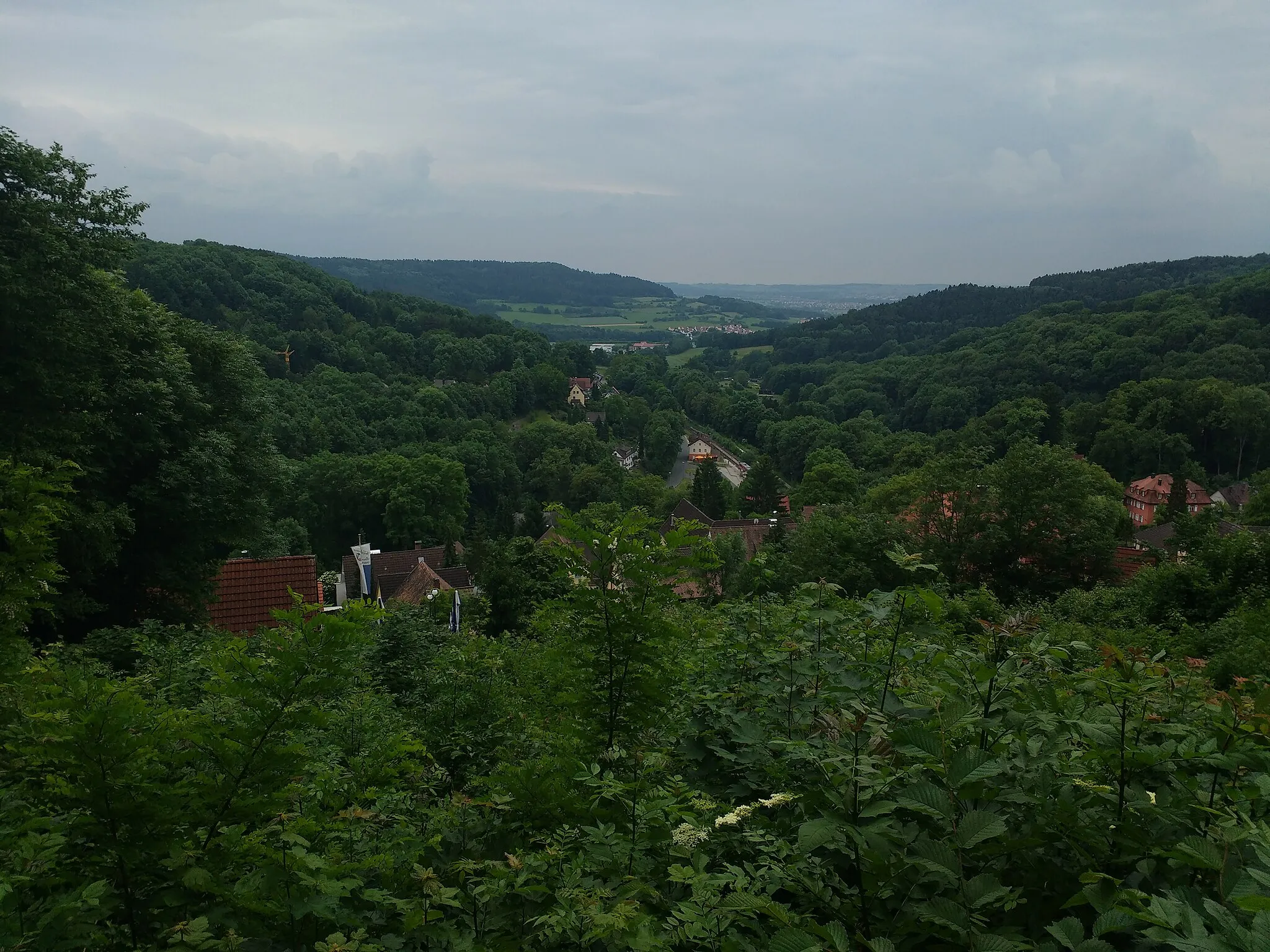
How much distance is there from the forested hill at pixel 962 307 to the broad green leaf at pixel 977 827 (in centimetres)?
14467

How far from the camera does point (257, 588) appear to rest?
1611 cm

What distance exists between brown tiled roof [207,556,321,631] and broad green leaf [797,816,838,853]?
48.4ft

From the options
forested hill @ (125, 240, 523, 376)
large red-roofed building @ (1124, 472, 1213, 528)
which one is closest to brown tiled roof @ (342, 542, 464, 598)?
forested hill @ (125, 240, 523, 376)

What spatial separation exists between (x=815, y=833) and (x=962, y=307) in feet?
565

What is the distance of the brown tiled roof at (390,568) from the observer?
120ft

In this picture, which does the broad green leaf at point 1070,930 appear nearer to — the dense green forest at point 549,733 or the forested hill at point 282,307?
the dense green forest at point 549,733

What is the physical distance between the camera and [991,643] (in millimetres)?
2787

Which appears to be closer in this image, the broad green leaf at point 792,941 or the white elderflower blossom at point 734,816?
the broad green leaf at point 792,941

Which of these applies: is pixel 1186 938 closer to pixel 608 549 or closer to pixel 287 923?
pixel 287 923

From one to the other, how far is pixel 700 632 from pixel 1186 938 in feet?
15.1

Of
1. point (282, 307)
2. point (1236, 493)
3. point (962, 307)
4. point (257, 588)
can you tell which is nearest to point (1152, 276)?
point (962, 307)

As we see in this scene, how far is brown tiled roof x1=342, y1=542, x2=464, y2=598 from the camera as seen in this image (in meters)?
36.6

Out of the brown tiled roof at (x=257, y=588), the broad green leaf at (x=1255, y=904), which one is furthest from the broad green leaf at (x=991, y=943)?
the brown tiled roof at (x=257, y=588)

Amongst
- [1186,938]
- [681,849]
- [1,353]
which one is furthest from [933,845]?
[1,353]
